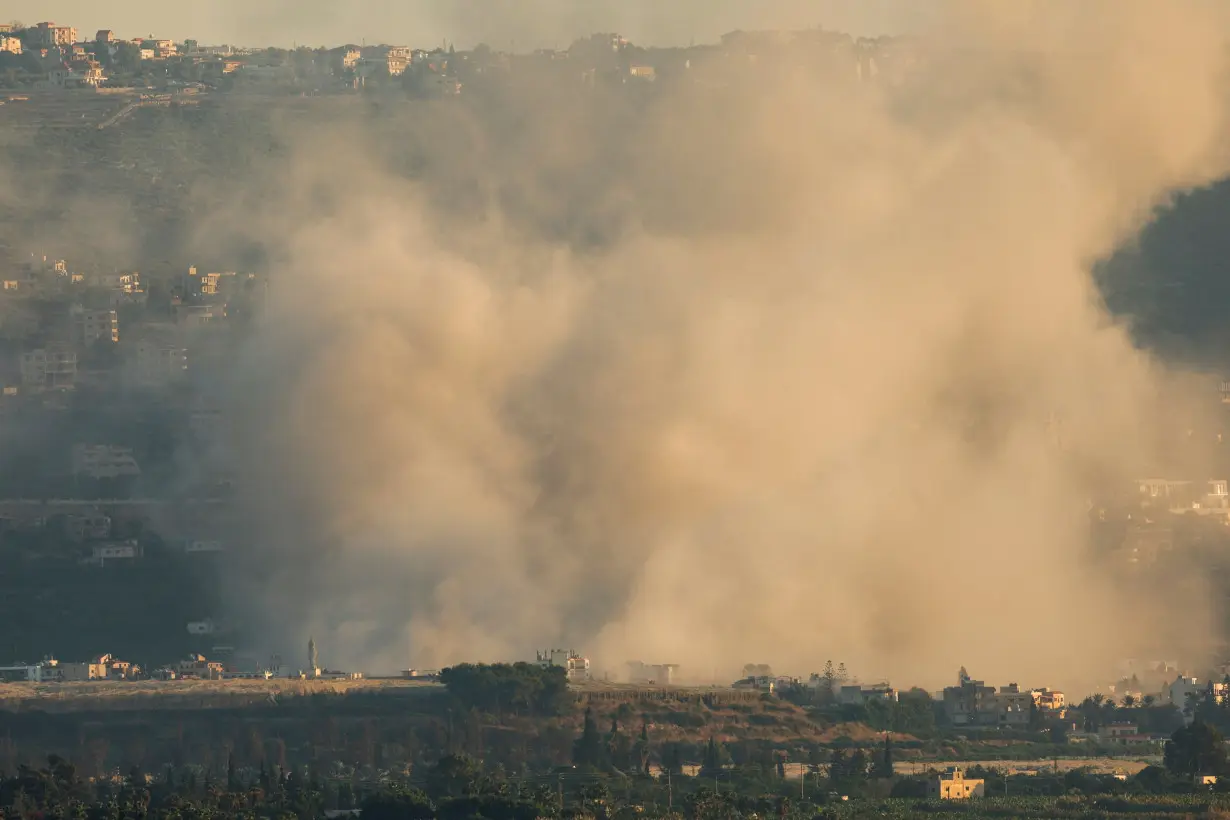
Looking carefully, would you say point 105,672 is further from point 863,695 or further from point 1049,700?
point 1049,700

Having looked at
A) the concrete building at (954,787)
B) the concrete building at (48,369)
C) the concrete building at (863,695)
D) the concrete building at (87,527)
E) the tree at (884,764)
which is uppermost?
the concrete building at (48,369)

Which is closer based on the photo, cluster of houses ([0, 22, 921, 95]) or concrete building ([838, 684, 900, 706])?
concrete building ([838, 684, 900, 706])

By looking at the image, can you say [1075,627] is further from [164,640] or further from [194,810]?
[194,810]

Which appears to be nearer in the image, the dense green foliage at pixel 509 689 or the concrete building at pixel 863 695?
the dense green foliage at pixel 509 689

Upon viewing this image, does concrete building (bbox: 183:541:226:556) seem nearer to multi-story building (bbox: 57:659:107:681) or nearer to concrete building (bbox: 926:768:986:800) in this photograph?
multi-story building (bbox: 57:659:107:681)

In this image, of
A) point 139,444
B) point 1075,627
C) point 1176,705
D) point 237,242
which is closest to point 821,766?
point 1176,705

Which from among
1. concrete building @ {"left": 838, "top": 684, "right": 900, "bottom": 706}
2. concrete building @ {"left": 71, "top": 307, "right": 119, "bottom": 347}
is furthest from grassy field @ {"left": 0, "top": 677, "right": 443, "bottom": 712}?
concrete building @ {"left": 71, "top": 307, "right": 119, "bottom": 347}

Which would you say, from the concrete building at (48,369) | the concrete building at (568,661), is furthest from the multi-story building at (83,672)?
the concrete building at (48,369)

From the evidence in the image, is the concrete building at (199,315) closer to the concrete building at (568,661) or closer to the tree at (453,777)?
the concrete building at (568,661)
